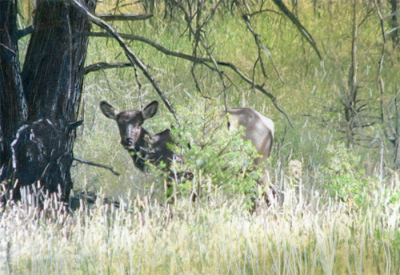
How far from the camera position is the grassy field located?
422 centimetres

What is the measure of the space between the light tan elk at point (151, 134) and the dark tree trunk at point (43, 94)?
1.70m

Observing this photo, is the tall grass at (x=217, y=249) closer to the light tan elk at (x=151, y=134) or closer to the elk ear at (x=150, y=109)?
the light tan elk at (x=151, y=134)

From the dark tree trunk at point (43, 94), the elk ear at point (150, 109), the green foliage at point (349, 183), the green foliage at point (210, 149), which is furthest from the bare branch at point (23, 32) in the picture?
the green foliage at point (349, 183)

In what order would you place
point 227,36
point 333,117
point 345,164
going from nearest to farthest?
point 345,164, point 333,117, point 227,36

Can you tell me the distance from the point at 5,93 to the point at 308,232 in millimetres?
3587

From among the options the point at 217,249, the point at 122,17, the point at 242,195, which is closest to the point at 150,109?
the point at 122,17

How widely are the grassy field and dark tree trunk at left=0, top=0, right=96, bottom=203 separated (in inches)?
24.4

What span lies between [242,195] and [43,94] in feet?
7.86

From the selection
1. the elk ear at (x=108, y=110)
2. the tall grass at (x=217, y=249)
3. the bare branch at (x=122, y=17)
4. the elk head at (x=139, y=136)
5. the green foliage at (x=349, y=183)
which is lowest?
the tall grass at (x=217, y=249)

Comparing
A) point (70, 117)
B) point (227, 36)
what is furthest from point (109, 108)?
point (227, 36)

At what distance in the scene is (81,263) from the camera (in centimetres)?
434

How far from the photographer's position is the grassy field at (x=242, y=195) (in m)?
4.22

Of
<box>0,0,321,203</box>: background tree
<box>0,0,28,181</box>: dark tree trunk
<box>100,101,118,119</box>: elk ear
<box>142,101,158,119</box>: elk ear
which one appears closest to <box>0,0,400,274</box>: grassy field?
<box>142,101,158,119</box>: elk ear

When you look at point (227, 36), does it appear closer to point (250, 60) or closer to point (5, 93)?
point (250, 60)
